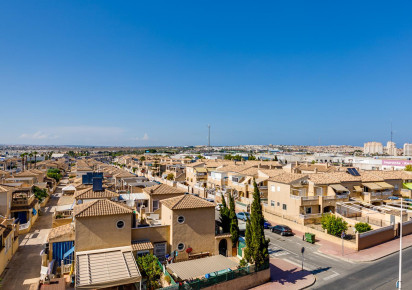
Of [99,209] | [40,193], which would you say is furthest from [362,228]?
[40,193]

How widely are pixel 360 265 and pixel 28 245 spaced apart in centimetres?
3263

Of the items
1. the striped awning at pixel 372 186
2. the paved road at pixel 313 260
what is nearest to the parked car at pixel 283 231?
the paved road at pixel 313 260

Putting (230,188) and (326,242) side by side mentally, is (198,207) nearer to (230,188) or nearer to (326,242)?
(326,242)

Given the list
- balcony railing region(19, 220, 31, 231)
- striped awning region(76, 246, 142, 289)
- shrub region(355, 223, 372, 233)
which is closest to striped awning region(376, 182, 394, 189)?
shrub region(355, 223, 372, 233)

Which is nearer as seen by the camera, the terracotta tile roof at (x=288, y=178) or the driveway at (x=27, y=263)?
the driveway at (x=27, y=263)

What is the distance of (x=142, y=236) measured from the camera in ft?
76.6

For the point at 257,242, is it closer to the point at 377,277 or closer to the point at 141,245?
the point at 141,245

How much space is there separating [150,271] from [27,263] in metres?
13.7

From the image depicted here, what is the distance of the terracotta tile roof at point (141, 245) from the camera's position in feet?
70.8

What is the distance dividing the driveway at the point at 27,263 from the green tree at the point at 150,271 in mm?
7893

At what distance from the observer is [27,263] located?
2600 cm

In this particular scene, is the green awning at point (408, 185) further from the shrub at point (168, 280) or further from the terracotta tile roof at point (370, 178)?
the shrub at point (168, 280)

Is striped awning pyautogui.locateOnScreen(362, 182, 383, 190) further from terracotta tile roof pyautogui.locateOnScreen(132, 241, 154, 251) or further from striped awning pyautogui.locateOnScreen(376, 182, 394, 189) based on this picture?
terracotta tile roof pyautogui.locateOnScreen(132, 241, 154, 251)

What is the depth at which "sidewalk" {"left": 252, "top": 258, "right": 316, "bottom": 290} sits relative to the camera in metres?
21.7
